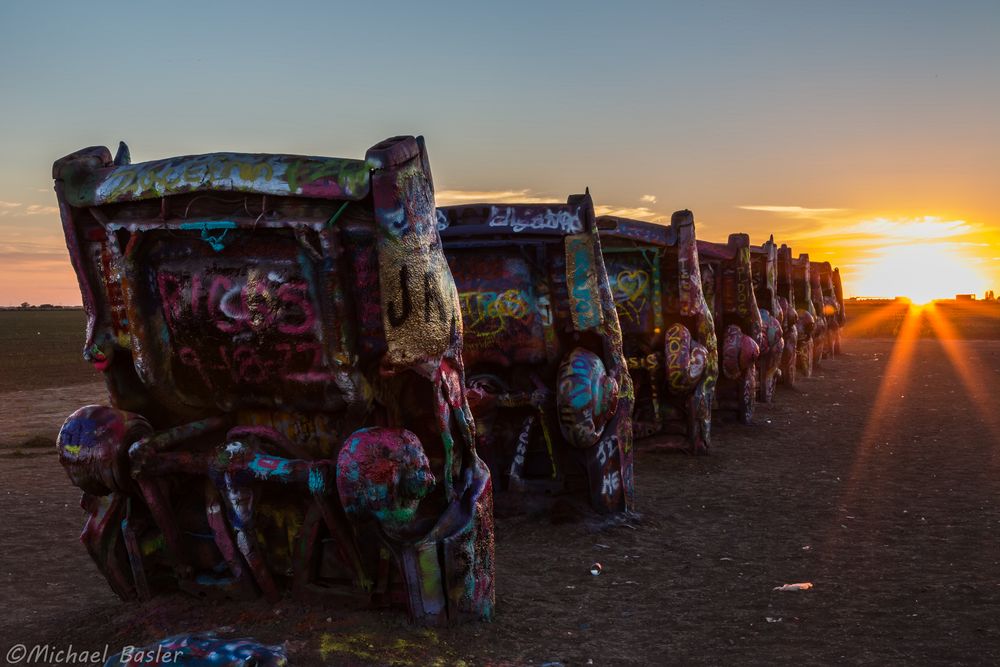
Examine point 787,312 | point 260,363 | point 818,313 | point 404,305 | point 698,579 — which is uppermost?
point 404,305

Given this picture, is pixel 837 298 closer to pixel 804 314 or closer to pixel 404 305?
pixel 804 314

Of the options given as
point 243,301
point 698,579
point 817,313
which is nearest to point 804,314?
point 817,313

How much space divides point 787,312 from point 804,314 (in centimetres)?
294

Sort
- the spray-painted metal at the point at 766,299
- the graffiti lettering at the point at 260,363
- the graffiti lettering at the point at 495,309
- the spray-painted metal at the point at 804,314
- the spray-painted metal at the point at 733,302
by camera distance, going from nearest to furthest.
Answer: the graffiti lettering at the point at 260,363 → the graffiti lettering at the point at 495,309 → the spray-painted metal at the point at 733,302 → the spray-painted metal at the point at 766,299 → the spray-painted metal at the point at 804,314

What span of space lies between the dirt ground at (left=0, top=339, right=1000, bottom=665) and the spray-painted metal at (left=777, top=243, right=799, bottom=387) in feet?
20.6

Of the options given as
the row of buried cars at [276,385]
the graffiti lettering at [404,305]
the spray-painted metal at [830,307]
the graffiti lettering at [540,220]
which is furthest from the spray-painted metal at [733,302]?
the spray-painted metal at [830,307]

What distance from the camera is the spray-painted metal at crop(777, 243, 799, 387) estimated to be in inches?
670

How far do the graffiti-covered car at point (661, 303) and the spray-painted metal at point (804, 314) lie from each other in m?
A: 10.4

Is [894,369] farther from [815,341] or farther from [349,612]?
[349,612]

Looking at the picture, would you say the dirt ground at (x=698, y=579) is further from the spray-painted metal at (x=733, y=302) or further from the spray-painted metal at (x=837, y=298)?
the spray-painted metal at (x=837, y=298)

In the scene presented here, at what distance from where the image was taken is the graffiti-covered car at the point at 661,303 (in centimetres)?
919

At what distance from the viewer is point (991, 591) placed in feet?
18.2

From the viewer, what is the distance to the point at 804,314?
1961cm

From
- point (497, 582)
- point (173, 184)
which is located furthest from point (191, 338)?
point (497, 582)
